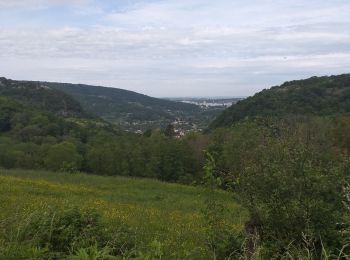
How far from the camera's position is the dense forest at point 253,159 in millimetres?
6734

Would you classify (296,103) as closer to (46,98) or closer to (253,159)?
(253,159)

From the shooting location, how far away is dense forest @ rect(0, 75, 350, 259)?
6734mm

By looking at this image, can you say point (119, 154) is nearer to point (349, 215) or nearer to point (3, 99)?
point (349, 215)

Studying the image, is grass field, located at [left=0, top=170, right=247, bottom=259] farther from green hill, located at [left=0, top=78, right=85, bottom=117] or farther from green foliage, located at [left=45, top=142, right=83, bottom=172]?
green hill, located at [left=0, top=78, right=85, bottom=117]

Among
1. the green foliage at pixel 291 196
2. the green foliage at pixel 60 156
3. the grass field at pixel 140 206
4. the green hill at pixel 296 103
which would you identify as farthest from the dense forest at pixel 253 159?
the grass field at pixel 140 206

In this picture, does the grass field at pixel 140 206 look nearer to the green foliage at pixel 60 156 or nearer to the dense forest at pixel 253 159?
the dense forest at pixel 253 159

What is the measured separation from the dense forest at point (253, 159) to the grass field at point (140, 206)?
65 cm

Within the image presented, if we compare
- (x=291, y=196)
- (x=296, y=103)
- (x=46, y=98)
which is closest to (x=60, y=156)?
(x=296, y=103)

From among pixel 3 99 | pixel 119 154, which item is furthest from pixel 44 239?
pixel 3 99

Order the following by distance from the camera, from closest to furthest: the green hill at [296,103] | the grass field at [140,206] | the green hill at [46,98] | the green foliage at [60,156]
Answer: the grass field at [140,206], the green foliage at [60,156], the green hill at [296,103], the green hill at [46,98]

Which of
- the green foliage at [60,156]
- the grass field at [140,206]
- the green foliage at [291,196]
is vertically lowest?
the green foliage at [60,156]

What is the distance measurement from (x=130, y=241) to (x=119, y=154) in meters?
50.1

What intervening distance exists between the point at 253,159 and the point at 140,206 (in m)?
8.22

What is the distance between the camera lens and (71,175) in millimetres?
25766
